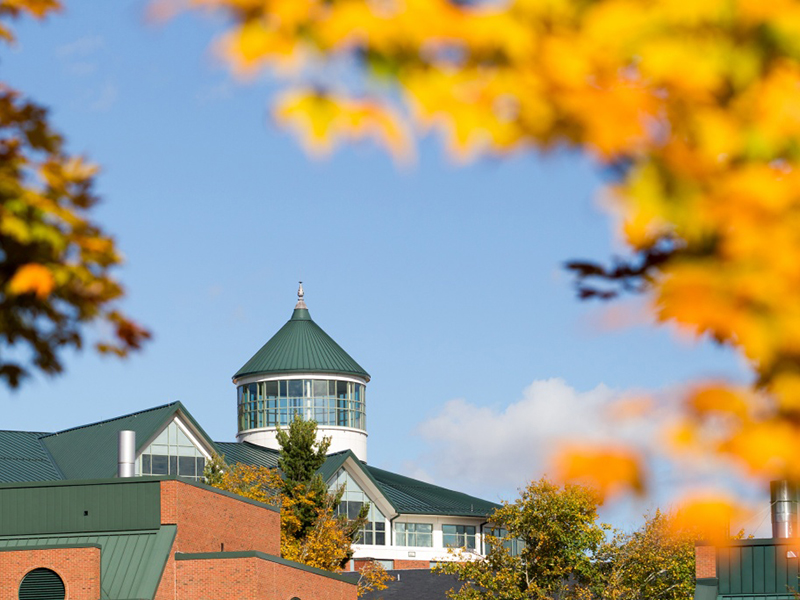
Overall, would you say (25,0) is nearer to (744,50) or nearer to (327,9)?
(327,9)

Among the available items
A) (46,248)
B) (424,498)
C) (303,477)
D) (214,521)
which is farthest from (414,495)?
(46,248)

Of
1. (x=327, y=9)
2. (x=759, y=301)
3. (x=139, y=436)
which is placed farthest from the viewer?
(x=139, y=436)

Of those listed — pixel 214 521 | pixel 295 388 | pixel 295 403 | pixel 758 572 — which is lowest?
pixel 758 572

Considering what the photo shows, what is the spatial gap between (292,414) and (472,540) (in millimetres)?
13979

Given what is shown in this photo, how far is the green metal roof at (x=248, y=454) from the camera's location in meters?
75.0

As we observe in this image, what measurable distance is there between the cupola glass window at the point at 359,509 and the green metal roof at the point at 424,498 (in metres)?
1.22

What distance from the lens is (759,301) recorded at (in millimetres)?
3488

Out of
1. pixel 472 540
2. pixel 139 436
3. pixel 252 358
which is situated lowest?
pixel 472 540

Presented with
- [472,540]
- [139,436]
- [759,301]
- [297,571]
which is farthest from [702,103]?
[472,540]

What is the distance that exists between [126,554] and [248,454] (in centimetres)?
3857

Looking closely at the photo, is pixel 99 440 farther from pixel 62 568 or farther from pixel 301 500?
pixel 62 568

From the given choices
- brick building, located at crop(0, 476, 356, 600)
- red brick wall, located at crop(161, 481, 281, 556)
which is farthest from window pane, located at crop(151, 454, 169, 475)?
brick building, located at crop(0, 476, 356, 600)

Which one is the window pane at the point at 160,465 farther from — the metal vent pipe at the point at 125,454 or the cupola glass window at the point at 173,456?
the metal vent pipe at the point at 125,454

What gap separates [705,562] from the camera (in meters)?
40.2
